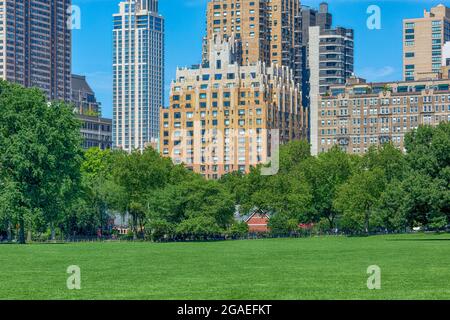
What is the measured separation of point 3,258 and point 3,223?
46.0m

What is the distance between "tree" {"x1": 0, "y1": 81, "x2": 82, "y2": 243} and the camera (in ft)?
399

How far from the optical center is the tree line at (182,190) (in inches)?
4813

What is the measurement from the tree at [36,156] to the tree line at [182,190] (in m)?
0.11

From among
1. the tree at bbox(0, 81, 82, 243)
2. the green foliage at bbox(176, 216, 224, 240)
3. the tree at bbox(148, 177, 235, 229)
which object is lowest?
the green foliage at bbox(176, 216, 224, 240)

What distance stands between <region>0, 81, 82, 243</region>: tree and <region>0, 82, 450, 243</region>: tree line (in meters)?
0.11

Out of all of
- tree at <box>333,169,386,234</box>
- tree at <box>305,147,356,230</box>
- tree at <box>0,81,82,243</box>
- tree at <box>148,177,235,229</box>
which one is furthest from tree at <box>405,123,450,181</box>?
tree at <box>305,147,356,230</box>

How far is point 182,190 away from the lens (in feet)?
507

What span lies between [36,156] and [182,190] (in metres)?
35.1

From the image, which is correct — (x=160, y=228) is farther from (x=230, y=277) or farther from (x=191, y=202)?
(x=230, y=277)

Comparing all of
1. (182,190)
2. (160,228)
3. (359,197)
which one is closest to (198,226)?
(160,228)

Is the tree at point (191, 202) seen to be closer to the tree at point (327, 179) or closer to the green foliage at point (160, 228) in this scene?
the green foliage at point (160, 228)

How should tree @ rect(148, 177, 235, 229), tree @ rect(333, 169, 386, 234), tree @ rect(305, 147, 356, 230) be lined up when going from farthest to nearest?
tree @ rect(305, 147, 356, 230) → tree @ rect(333, 169, 386, 234) → tree @ rect(148, 177, 235, 229)

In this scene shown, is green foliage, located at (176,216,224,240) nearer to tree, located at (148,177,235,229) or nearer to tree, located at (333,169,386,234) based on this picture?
tree, located at (148,177,235,229)
